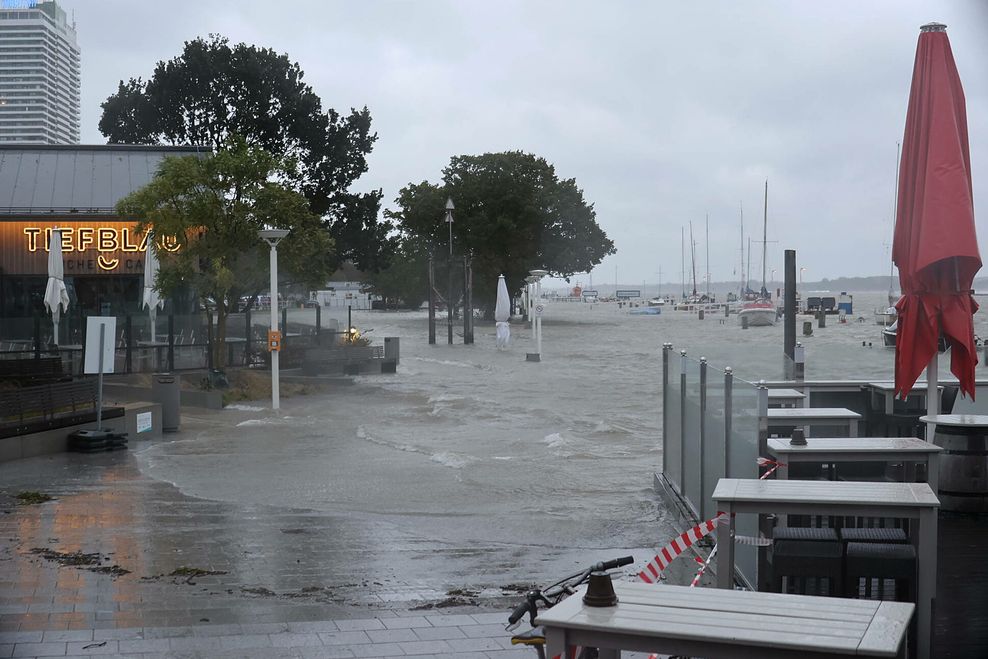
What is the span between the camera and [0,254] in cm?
3666

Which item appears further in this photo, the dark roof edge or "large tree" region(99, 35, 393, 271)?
"large tree" region(99, 35, 393, 271)

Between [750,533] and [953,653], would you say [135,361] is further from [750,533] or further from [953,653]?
[953,653]

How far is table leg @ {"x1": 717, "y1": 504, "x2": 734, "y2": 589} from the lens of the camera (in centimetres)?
600

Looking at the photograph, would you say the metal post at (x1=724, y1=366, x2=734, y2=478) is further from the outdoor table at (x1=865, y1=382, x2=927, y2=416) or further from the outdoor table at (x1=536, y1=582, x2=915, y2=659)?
the outdoor table at (x1=536, y1=582, x2=915, y2=659)

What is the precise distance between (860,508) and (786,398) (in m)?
5.48

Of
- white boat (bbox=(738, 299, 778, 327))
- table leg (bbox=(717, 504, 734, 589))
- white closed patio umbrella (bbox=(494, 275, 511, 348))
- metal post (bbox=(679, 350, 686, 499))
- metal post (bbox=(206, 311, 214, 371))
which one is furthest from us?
white boat (bbox=(738, 299, 778, 327))

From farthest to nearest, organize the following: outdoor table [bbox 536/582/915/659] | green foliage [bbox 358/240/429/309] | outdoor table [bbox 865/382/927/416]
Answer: green foliage [bbox 358/240/429/309] < outdoor table [bbox 865/382/927/416] < outdoor table [bbox 536/582/915/659]

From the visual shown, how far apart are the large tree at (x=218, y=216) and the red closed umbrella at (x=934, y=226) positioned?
1956cm

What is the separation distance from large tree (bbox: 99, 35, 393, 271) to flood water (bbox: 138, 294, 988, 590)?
26.8 metres

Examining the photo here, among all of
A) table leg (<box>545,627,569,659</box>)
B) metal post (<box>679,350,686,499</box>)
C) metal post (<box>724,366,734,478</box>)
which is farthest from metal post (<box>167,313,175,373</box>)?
table leg (<box>545,627,569,659</box>)

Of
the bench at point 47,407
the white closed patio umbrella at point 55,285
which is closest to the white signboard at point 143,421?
the bench at point 47,407

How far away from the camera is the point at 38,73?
91938 millimetres

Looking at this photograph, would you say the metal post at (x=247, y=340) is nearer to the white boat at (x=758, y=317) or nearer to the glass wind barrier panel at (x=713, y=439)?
the glass wind barrier panel at (x=713, y=439)

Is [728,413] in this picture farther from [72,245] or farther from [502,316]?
[502,316]
